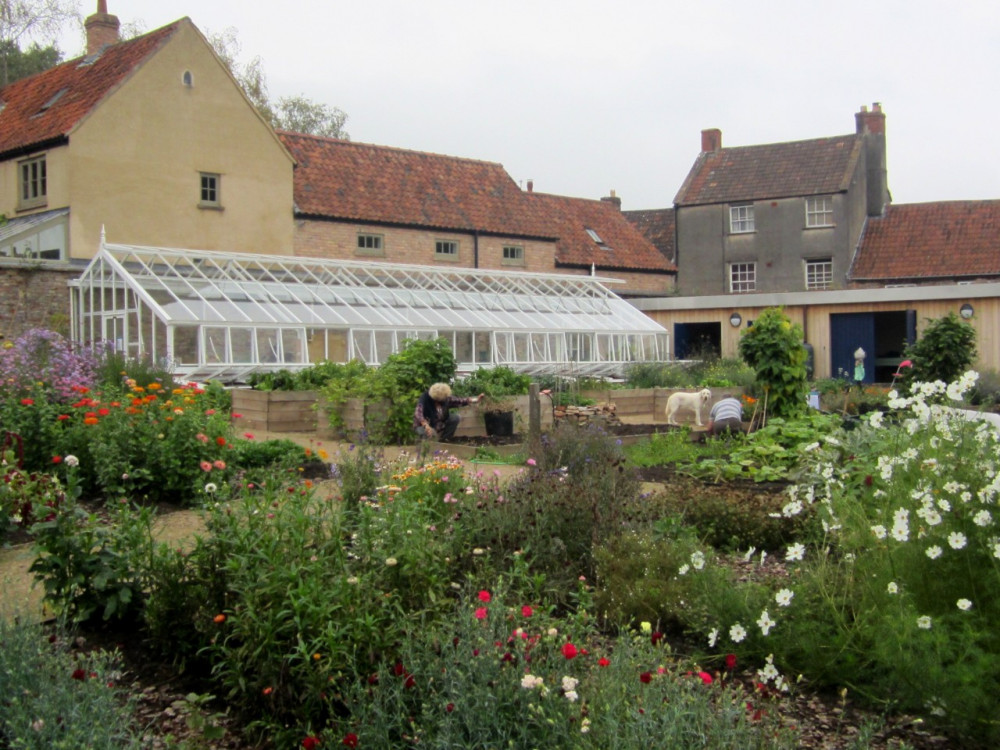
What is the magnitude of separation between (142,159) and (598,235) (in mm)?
19661

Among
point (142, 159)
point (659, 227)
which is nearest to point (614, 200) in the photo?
point (659, 227)

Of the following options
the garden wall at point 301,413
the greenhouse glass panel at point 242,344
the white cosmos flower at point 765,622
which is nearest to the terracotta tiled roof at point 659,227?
the greenhouse glass panel at point 242,344

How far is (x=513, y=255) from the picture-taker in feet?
121

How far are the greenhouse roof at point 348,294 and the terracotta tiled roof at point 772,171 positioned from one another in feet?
41.6

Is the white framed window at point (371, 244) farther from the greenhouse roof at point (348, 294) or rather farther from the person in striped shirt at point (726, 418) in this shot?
the person in striped shirt at point (726, 418)

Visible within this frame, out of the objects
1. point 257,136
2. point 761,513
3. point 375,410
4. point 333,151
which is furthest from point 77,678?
point 333,151

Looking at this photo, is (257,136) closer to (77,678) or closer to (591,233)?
(591,233)

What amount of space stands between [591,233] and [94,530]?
3725 cm

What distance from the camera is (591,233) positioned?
138 feet

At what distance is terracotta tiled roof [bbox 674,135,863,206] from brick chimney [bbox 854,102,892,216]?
1.01 metres

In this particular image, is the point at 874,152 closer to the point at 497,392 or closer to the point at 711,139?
the point at 711,139

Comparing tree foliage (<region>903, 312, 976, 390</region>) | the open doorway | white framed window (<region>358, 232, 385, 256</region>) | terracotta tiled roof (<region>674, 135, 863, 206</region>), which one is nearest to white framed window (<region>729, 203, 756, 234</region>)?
terracotta tiled roof (<region>674, 135, 863, 206</region>)

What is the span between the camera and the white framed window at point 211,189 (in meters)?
29.5

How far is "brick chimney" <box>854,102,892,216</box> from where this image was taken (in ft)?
137
